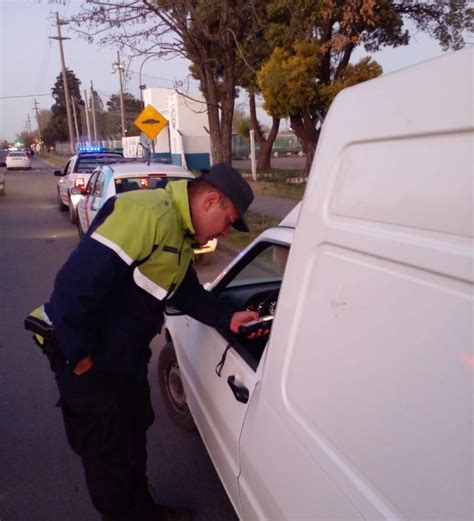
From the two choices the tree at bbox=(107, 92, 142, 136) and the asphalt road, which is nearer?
the asphalt road

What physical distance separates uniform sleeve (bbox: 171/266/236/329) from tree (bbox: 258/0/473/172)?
1311cm

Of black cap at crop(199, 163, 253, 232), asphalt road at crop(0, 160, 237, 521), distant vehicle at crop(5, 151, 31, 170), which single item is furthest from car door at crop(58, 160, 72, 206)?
distant vehicle at crop(5, 151, 31, 170)

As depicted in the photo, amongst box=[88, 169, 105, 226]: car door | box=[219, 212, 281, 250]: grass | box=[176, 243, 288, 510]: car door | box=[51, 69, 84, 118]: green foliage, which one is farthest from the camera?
box=[51, 69, 84, 118]: green foliage

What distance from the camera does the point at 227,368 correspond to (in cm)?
234

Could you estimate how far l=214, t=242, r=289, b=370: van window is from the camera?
8.44 feet

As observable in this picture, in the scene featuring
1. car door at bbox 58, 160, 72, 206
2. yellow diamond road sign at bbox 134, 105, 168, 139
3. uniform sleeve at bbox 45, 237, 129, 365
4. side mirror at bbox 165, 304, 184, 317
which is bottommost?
car door at bbox 58, 160, 72, 206

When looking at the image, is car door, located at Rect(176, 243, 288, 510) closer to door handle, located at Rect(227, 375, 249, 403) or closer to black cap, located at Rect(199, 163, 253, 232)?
door handle, located at Rect(227, 375, 249, 403)

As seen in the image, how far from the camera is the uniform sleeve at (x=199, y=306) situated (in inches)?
98.6

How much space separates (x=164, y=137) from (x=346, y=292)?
40726mm

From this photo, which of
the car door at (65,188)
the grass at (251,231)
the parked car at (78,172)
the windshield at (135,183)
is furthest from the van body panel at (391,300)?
the car door at (65,188)

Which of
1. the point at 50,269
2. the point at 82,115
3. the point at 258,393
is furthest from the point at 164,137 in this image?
the point at 82,115

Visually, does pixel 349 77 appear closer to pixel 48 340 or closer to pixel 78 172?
pixel 78 172

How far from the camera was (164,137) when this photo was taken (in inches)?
1587

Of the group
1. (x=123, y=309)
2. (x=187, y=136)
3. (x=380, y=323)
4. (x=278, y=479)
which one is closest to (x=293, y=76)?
(x=123, y=309)
